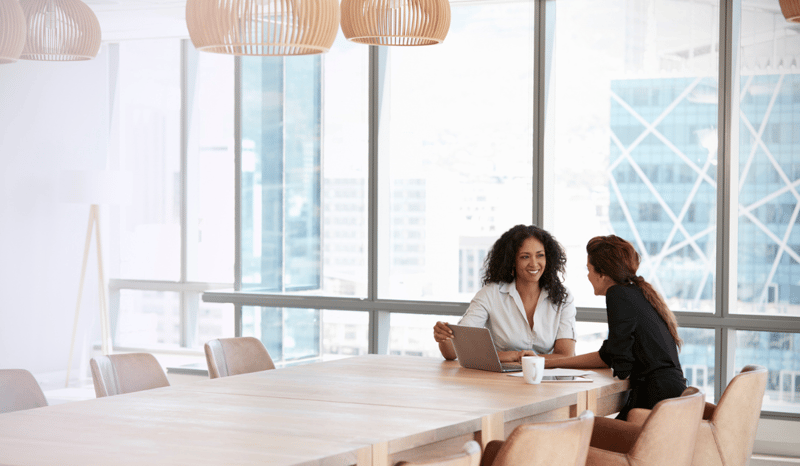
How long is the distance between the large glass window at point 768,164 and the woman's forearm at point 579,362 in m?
2.16

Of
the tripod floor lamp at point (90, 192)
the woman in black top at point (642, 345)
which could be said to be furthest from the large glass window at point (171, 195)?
the woman in black top at point (642, 345)

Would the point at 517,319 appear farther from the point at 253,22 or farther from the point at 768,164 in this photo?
the point at 768,164

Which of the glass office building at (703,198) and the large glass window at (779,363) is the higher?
the glass office building at (703,198)

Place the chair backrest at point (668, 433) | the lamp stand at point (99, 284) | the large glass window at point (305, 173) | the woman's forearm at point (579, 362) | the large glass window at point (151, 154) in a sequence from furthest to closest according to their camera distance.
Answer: the large glass window at point (151, 154) → the lamp stand at point (99, 284) → the large glass window at point (305, 173) → the woman's forearm at point (579, 362) → the chair backrest at point (668, 433)

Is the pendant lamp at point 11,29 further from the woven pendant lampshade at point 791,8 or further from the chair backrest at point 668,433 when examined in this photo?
the woven pendant lampshade at point 791,8

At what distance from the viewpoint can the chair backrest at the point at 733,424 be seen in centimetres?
340

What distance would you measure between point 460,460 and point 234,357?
258 cm

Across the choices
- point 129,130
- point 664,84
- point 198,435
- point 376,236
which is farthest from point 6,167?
point 198,435

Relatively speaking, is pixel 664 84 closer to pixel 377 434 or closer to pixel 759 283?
pixel 759 283

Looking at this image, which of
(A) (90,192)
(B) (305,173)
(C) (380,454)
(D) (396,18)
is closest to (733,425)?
(C) (380,454)

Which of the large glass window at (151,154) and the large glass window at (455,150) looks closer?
the large glass window at (455,150)

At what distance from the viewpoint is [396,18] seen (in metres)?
3.88

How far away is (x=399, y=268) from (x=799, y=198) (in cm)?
279

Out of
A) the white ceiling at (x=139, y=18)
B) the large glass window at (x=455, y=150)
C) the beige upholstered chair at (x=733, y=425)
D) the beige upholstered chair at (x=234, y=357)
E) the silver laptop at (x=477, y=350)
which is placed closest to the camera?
the beige upholstered chair at (x=733, y=425)
